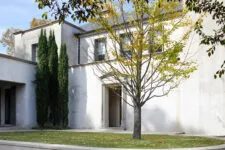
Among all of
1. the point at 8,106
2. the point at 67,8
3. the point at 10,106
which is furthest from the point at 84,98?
the point at 67,8

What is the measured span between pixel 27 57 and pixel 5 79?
579 centimetres

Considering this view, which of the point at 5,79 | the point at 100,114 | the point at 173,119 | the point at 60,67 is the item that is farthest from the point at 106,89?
the point at 5,79

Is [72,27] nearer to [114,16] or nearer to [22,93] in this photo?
[22,93]

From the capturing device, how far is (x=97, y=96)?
17.4 meters

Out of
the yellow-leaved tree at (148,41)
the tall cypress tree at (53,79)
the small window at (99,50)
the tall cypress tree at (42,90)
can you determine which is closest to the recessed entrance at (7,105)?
the tall cypress tree at (42,90)

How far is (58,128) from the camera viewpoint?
17688 millimetres

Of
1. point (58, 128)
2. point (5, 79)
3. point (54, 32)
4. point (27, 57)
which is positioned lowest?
point (58, 128)

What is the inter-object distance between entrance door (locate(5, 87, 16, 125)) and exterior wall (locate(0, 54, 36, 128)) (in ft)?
7.34

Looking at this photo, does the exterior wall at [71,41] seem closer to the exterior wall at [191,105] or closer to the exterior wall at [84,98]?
the exterior wall at [84,98]

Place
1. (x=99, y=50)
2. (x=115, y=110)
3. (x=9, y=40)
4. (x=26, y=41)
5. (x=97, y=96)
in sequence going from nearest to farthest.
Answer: (x=97, y=96) → (x=99, y=50) → (x=115, y=110) → (x=26, y=41) → (x=9, y=40)

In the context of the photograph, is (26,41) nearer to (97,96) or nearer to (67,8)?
(97,96)

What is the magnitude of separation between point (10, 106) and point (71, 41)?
6.16 m

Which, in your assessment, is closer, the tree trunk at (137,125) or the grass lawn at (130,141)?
the grass lawn at (130,141)

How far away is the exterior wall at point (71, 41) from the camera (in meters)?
20.7
